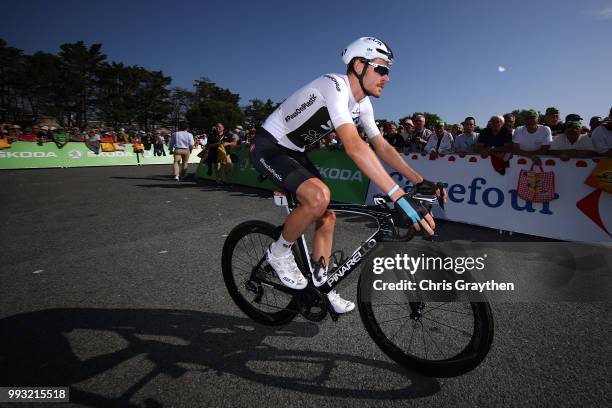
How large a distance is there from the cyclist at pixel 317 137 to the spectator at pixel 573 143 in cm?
549

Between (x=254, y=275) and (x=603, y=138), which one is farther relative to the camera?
(x=603, y=138)

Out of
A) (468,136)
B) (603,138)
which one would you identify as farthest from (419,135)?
(603,138)

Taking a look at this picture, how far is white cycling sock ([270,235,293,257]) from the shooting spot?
Result: 250 cm

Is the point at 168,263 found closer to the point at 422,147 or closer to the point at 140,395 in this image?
the point at 140,395

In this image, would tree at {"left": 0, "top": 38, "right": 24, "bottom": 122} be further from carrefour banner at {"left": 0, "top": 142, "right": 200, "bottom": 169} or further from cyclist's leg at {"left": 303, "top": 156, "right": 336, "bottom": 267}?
cyclist's leg at {"left": 303, "top": 156, "right": 336, "bottom": 267}

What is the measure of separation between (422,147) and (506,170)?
3204 millimetres

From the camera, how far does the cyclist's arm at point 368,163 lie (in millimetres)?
1963

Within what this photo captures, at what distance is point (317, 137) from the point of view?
268 centimetres

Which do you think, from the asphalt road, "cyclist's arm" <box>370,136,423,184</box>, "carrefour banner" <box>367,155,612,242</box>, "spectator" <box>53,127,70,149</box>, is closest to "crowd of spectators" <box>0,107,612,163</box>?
"carrefour banner" <box>367,155,612,242</box>

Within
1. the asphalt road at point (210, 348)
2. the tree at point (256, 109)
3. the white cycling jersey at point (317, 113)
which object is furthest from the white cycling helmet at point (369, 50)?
the tree at point (256, 109)

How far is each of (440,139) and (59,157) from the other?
20358 millimetres

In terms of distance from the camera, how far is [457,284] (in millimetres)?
2061

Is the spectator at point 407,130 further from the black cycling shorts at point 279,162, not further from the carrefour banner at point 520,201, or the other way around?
the black cycling shorts at point 279,162

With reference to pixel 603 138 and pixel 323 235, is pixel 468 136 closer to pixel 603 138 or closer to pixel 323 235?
pixel 603 138
